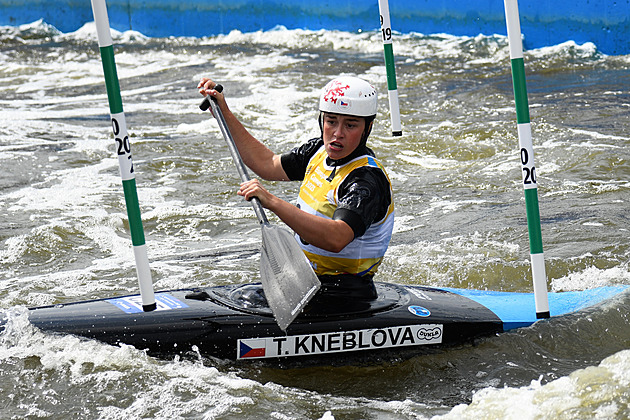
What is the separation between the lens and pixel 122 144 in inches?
123

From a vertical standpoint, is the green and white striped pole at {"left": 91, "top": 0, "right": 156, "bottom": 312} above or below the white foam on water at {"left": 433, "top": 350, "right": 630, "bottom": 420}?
above

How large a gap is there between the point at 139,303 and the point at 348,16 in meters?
14.2

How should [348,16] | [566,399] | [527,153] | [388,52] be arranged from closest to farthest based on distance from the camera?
[566,399] < [527,153] < [388,52] < [348,16]

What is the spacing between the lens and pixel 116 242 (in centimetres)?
584

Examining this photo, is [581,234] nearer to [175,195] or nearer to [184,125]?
[175,195]

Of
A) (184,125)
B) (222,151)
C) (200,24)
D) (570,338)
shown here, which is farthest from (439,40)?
(570,338)

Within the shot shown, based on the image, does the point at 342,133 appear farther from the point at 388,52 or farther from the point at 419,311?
the point at 388,52

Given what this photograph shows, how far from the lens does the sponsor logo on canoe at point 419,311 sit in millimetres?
3582

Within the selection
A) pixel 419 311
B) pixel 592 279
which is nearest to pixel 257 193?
pixel 419 311

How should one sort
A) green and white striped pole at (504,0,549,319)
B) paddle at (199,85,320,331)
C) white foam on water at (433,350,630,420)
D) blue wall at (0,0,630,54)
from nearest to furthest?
white foam on water at (433,350,630,420), paddle at (199,85,320,331), green and white striped pole at (504,0,549,319), blue wall at (0,0,630,54)

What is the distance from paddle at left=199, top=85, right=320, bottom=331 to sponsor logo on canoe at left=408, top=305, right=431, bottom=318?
2.28ft

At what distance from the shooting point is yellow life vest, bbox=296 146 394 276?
3.34m

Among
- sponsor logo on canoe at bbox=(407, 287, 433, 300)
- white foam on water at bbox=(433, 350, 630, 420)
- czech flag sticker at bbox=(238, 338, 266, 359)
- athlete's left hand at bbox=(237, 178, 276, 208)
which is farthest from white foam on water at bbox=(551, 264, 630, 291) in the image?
athlete's left hand at bbox=(237, 178, 276, 208)

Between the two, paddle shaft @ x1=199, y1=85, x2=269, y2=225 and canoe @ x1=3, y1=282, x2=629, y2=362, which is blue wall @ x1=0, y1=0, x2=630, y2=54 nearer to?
canoe @ x1=3, y1=282, x2=629, y2=362
